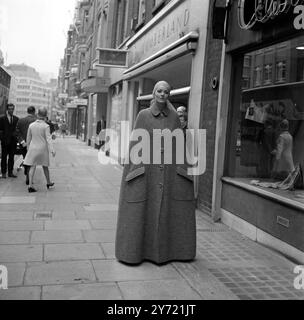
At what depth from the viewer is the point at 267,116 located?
7059 millimetres

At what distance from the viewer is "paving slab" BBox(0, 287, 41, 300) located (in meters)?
3.89

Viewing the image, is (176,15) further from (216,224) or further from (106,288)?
(106,288)

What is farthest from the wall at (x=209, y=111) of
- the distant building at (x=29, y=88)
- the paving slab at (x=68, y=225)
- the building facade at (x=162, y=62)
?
the distant building at (x=29, y=88)

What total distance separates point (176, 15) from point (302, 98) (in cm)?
502

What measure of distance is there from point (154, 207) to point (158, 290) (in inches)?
38.8

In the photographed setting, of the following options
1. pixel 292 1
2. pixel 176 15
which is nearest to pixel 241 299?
pixel 292 1

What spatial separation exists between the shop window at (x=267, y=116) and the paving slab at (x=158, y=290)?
2.82 meters

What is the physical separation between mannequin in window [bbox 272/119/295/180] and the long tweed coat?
2103mm

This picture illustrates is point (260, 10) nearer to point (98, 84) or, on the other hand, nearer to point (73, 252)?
point (73, 252)

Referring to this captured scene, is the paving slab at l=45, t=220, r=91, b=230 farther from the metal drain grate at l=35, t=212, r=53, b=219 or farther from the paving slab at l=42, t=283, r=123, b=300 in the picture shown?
the paving slab at l=42, t=283, r=123, b=300

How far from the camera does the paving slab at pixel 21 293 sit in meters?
3.89

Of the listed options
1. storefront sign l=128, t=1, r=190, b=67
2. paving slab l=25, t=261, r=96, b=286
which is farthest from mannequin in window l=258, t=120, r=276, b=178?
storefront sign l=128, t=1, r=190, b=67

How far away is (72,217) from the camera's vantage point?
7227mm

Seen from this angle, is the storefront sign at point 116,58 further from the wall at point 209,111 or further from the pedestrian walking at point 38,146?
the wall at point 209,111
